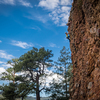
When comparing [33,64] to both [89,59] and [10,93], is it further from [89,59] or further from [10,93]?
[89,59]

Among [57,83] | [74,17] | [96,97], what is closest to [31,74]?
[57,83]

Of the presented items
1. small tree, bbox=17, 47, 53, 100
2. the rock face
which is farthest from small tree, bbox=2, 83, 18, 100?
the rock face

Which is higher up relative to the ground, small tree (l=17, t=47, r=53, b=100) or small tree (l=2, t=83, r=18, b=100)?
small tree (l=17, t=47, r=53, b=100)

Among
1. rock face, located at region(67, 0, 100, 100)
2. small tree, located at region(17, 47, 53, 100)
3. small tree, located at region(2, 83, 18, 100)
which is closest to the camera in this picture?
rock face, located at region(67, 0, 100, 100)

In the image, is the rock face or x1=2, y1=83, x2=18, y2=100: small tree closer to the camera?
the rock face

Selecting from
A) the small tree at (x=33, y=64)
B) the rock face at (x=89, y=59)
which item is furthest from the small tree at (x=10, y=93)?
the rock face at (x=89, y=59)

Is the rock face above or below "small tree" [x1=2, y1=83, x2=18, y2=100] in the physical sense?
above

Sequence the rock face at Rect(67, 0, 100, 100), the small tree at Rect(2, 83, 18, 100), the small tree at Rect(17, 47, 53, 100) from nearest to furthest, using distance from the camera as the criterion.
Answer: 1. the rock face at Rect(67, 0, 100, 100)
2. the small tree at Rect(2, 83, 18, 100)
3. the small tree at Rect(17, 47, 53, 100)

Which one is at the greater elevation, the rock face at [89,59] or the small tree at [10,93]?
the rock face at [89,59]

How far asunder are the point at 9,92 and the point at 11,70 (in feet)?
22.8

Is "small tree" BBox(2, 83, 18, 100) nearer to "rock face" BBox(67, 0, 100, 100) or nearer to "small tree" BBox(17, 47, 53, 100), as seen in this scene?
"small tree" BBox(17, 47, 53, 100)

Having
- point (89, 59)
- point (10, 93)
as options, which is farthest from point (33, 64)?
point (89, 59)

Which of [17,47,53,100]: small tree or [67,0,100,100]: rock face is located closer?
[67,0,100,100]: rock face

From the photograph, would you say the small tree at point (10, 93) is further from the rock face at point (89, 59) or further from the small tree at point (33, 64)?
the rock face at point (89, 59)
